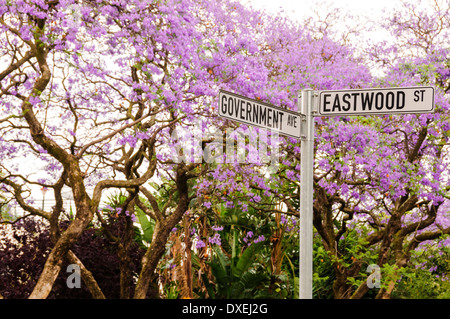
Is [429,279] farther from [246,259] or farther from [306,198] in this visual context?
[306,198]

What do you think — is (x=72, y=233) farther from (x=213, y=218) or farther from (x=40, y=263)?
(x=213, y=218)

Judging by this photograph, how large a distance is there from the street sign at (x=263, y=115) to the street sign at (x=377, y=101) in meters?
0.30

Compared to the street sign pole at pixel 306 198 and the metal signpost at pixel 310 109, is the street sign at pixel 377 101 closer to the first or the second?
the metal signpost at pixel 310 109

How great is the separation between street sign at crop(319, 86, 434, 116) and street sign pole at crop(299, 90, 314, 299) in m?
0.14

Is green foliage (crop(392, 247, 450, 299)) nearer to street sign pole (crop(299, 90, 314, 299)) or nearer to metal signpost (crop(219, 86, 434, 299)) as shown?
metal signpost (crop(219, 86, 434, 299))

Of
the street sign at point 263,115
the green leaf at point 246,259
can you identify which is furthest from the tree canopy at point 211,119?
the street sign at point 263,115

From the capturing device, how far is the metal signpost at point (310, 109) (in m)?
5.27

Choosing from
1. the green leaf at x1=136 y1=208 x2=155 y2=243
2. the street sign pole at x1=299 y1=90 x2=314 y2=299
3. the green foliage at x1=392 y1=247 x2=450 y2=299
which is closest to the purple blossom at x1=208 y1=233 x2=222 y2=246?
the green leaf at x1=136 y1=208 x2=155 y2=243

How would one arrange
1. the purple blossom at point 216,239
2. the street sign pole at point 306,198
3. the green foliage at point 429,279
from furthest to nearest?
the green foliage at point 429,279
the purple blossom at point 216,239
the street sign pole at point 306,198

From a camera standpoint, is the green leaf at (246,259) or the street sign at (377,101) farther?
the green leaf at (246,259)

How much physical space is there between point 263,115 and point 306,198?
83 centimetres

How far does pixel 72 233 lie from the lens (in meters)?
11.3
